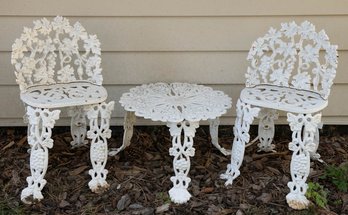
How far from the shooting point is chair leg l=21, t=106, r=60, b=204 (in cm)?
303

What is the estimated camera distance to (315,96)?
328cm

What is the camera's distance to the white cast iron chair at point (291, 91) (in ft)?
10.0

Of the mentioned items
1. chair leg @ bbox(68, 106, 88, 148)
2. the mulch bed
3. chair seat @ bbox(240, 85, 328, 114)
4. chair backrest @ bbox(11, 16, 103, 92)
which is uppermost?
chair backrest @ bbox(11, 16, 103, 92)

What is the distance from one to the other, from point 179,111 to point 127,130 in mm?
499

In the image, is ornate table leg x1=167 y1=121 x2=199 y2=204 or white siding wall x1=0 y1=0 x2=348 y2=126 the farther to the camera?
white siding wall x1=0 y1=0 x2=348 y2=126

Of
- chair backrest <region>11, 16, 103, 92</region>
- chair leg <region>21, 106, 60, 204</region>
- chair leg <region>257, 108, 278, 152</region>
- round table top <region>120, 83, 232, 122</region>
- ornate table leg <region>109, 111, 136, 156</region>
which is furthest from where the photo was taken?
chair leg <region>257, 108, 278, 152</region>

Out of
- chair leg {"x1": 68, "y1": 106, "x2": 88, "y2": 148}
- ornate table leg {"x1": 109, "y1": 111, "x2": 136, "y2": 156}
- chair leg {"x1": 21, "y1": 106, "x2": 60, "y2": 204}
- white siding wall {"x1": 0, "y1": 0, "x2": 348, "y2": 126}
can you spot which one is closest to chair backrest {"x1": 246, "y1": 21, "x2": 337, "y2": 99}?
white siding wall {"x1": 0, "y1": 0, "x2": 348, "y2": 126}

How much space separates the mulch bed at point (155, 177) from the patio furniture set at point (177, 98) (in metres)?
0.08

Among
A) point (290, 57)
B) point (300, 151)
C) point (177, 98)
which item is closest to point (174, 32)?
point (177, 98)

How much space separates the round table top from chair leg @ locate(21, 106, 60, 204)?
49 cm

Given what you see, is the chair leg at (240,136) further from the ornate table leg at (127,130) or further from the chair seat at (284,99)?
the ornate table leg at (127,130)

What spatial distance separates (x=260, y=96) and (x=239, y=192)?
61 cm

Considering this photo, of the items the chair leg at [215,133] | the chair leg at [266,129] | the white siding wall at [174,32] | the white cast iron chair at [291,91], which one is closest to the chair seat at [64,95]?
the white siding wall at [174,32]

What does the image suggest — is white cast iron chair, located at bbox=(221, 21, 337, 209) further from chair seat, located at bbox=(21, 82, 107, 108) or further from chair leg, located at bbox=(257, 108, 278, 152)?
chair seat, located at bbox=(21, 82, 107, 108)
